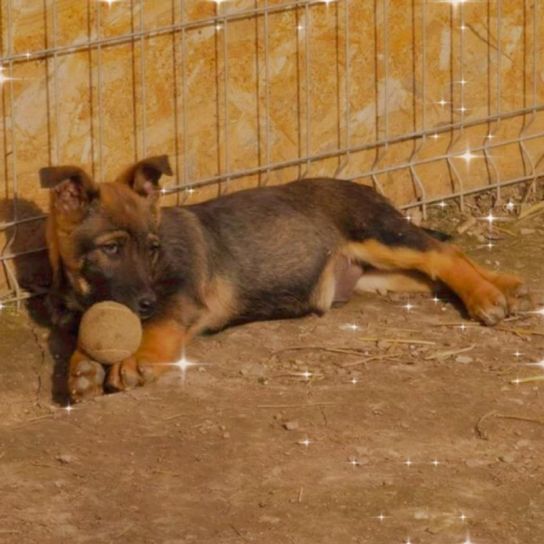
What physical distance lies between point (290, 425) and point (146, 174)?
1729 millimetres

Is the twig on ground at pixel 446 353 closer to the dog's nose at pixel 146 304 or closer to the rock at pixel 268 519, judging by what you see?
the dog's nose at pixel 146 304

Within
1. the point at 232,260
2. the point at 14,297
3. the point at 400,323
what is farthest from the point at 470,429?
the point at 14,297

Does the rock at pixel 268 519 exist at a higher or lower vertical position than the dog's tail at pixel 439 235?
lower

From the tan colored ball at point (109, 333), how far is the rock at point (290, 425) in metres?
0.99

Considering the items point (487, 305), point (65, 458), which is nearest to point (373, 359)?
point (487, 305)

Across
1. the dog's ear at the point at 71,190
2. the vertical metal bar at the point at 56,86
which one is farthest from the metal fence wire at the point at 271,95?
the dog's ear at the point at 71,190

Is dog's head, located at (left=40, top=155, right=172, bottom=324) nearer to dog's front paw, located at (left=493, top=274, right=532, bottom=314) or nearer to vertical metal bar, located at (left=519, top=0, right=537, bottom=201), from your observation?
dog's front paw, located at (left=493, top=274, right=532, bottom=314)

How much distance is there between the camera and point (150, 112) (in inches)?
330

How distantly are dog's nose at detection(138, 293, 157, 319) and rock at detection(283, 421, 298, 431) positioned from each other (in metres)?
1.16

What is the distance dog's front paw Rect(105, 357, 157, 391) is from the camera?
7141mm

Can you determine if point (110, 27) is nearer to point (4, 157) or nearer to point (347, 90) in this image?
point (4, 157)

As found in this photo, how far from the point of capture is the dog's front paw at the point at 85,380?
280 inches

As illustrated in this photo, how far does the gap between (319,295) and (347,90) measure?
54.4 inches

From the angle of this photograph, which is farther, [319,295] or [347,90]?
[347,90]
